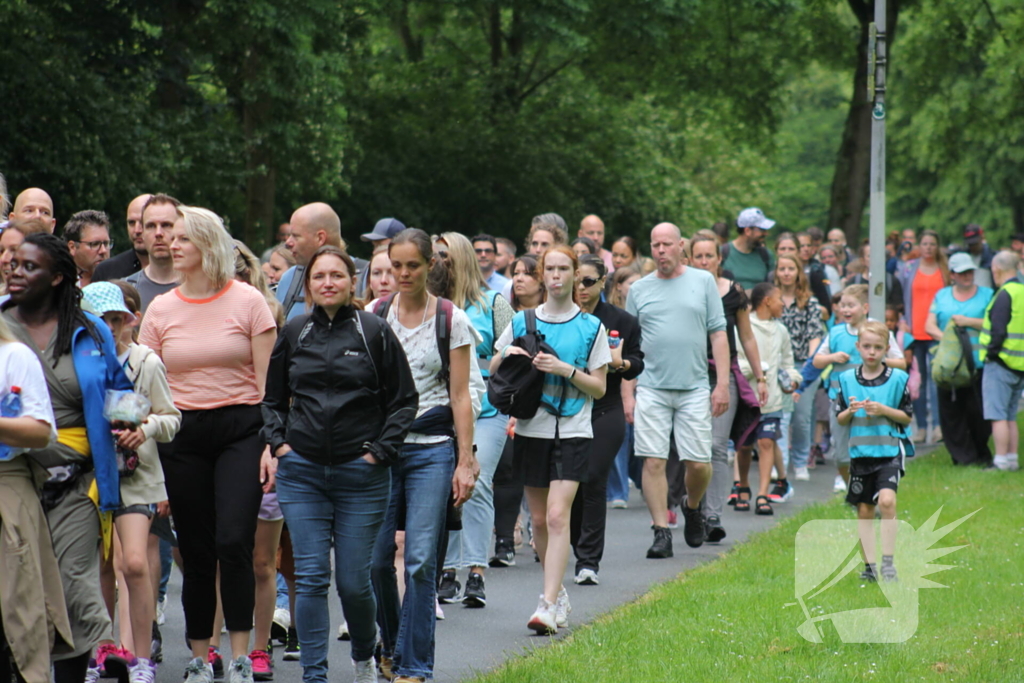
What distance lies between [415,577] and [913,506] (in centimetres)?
660

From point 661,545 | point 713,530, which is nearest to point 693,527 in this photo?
point 713,530

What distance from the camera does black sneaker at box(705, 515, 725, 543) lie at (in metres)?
10.4

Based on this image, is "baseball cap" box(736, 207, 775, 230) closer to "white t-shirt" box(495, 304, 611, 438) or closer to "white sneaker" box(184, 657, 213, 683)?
"white t-shirt" box(495, 304, 611, 438)

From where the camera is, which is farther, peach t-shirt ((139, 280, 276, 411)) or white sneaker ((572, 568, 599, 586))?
white sneaker ((572, 568, 599, 586))

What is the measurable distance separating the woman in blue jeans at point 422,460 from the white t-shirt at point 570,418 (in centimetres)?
147

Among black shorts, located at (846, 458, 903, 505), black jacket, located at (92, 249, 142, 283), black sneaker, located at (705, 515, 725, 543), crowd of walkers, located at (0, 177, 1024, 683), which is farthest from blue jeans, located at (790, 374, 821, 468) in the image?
black jacket, located at (92, 249, 142, 283)

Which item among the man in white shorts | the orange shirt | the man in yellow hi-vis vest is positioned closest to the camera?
the man in white shorts

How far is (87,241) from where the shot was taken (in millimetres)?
7949

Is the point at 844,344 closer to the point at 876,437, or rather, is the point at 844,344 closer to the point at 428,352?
the point at 876,437

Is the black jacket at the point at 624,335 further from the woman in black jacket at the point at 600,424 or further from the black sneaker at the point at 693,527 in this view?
the black sneaker at the point at 693,527

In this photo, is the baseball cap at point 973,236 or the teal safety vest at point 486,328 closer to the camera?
the teal safety vest at point 486,328

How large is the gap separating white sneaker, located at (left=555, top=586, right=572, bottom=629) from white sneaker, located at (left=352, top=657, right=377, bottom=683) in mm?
1674

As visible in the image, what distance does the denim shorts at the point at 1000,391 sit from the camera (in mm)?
14352

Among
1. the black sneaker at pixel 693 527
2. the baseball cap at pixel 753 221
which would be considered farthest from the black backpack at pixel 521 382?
the baseball cap at pixel 753 221
